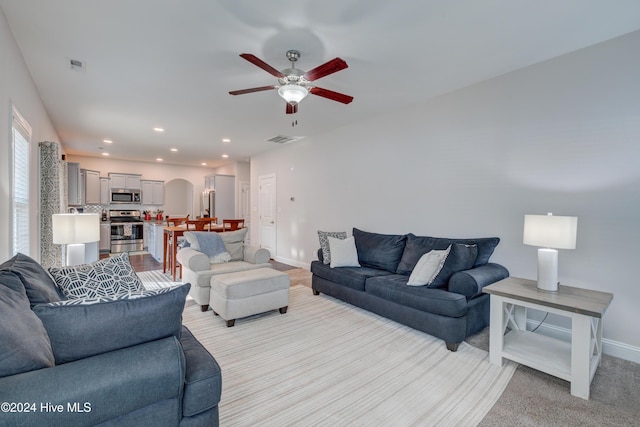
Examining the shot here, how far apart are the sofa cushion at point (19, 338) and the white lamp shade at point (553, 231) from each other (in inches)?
123

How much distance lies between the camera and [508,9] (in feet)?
7.13

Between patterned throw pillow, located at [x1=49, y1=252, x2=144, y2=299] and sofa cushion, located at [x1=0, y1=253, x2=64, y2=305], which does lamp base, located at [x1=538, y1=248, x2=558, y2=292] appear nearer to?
patterned throw pillow, located at [x1=49, y1=252, x2=144, y2=299]

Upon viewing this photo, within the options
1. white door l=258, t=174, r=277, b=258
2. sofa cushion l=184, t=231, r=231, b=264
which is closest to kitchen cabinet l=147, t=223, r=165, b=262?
white door l=258, t=174, r=277, b=258

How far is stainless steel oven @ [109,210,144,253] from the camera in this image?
8.20 m

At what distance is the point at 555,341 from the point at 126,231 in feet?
31.5

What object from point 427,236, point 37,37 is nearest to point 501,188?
point 427,236

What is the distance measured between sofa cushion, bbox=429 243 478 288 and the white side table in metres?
0.39

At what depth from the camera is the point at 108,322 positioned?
A: 113 centimetres

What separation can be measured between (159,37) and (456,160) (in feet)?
11.3

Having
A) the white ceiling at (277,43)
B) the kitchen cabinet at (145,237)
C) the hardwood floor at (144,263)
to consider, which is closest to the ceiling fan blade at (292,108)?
the white ceiling at (277,43)

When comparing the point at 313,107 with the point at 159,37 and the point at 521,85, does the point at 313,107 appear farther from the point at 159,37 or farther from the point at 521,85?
the point at 521,85

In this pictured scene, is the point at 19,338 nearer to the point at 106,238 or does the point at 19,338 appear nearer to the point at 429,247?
the point at 429,247

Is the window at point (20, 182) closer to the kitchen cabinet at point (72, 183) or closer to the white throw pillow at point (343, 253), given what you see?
the white throw pillow at point (343, 253)

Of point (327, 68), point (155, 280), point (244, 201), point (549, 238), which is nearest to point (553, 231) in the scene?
point (549, 238)
